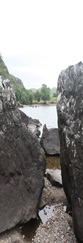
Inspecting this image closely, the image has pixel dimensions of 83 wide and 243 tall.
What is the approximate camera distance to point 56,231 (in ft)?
18.1

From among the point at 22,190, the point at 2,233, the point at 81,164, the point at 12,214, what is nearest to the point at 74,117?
Result: the point at 81,164

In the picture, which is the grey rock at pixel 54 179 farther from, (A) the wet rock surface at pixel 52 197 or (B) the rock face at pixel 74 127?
(B) the rock face at pixel 74 127

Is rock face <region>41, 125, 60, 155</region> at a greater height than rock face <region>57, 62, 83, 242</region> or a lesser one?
lesser

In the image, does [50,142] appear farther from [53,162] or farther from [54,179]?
[54,179]

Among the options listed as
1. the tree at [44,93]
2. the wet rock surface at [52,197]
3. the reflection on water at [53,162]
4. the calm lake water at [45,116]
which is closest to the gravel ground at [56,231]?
the wet rock surface at [52,197]

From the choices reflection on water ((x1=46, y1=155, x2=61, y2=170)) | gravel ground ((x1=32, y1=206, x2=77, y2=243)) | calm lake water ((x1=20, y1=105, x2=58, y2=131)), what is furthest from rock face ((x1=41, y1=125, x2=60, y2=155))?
calm lake water ((x1=20, y1=105, x2=58, y2=131))

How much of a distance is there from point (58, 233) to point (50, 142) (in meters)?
9.13

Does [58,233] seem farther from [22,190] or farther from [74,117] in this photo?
[74,117]

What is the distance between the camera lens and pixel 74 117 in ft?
16.3

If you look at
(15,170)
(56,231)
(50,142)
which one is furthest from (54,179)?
(50,142)

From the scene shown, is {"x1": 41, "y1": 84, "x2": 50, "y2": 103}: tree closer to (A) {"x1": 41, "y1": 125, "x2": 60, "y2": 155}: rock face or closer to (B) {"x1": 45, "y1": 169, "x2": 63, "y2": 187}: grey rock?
(A) {"x1": 41, "y1": 125, "x2": 60, "y2": 155}: rock face

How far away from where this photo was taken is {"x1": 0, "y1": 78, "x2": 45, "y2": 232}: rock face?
5473 mm

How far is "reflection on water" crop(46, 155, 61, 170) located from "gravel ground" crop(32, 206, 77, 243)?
17.4 feet

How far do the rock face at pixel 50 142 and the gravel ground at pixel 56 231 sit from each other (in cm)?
783
